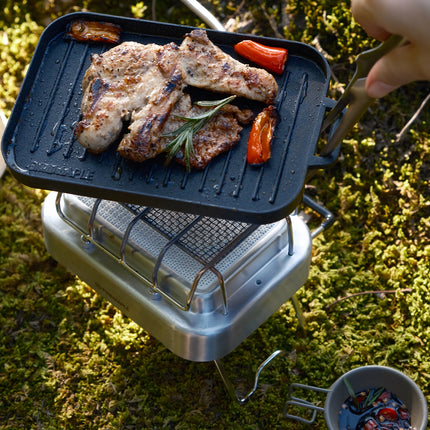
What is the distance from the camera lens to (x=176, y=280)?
9.29ft

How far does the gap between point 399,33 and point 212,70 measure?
975 millimetres

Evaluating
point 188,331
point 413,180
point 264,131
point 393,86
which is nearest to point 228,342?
point 188,331

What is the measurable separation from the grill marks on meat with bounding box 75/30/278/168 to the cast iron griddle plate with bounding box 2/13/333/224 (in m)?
0.07

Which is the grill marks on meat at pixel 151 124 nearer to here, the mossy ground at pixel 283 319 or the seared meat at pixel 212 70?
the seared meat at pixel 212 70

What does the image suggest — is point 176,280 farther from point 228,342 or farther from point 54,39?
point 54,39

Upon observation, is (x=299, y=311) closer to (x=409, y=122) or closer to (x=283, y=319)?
(x=283, y=319)

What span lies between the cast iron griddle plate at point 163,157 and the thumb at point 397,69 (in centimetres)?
45

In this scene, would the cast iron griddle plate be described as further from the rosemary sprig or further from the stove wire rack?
the stove wire rack

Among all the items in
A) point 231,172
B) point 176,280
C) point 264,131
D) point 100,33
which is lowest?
point 176,280

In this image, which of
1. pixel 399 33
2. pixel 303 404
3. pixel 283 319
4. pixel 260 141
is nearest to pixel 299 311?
pixel 283 319

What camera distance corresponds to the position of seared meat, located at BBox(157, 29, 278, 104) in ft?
8.39

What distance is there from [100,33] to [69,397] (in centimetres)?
221

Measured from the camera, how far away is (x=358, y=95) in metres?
2.26

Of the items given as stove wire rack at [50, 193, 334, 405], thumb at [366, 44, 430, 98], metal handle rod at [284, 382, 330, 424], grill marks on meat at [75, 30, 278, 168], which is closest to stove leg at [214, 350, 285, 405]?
metal handle rod at [284, 382, 330, 424]
